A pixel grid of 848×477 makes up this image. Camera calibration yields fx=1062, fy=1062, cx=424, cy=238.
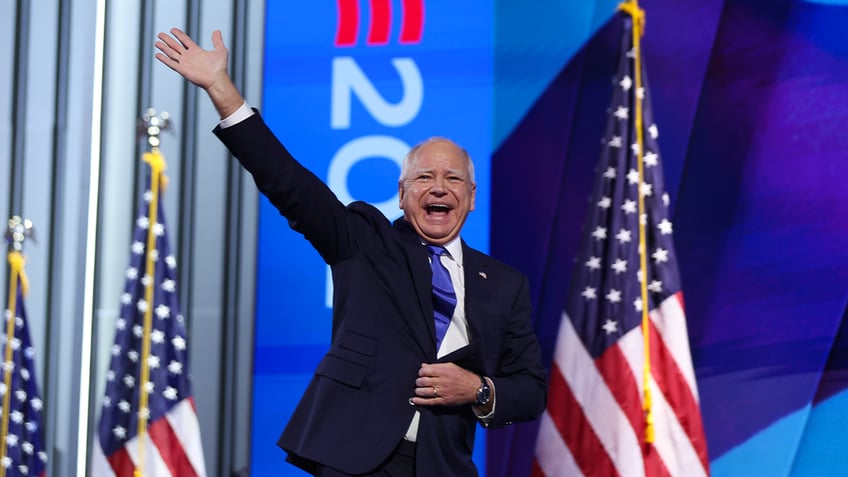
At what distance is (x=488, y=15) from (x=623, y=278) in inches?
51.6

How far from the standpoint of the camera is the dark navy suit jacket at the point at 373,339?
2.07 metres

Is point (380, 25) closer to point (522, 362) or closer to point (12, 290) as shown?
point (12, 290)

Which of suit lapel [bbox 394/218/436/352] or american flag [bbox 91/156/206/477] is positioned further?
american flag [bbox 91/156/206/477]

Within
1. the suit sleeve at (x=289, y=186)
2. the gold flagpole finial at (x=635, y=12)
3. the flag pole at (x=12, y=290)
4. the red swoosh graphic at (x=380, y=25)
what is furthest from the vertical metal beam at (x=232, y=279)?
the suit sleeve at (x=289, y=186)

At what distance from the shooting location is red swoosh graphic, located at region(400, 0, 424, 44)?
443 cm

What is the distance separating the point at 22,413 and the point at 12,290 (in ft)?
1.84

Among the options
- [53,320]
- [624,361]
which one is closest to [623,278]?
[624,361]

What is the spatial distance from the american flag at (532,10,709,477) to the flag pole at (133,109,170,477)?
1506mm

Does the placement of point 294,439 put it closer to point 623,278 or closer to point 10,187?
point 623,278

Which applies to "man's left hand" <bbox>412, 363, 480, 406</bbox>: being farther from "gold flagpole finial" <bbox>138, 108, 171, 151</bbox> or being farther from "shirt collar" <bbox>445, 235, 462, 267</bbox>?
"gold flagpole finial" <bbox>138, 108, 171, 151</bbox>

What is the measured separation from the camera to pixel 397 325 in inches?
85.7

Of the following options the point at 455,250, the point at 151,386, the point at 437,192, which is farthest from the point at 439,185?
the point at 151,386

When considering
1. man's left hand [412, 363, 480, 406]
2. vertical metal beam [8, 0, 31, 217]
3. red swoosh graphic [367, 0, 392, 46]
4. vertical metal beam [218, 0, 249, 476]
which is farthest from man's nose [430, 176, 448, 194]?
vertical metal beam [8, 0, 31, 217]

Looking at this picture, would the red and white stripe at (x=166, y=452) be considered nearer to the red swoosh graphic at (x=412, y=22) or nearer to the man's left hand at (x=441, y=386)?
the red swoosh graphic at (x=412, y=22)
